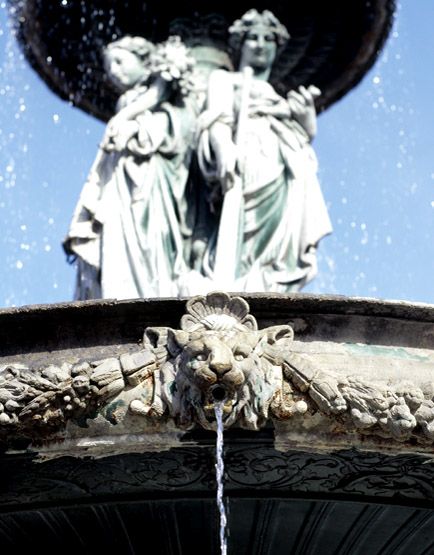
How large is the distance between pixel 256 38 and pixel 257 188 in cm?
133

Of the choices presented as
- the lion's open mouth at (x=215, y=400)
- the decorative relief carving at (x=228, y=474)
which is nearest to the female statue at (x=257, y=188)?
the decorative relief carving at (x=228, y=474)

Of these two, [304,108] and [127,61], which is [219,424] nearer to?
[304,108]

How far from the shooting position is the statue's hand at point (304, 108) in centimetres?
932

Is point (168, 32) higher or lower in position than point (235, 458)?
higher

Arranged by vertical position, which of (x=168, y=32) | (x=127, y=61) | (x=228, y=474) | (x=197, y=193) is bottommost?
(x=228, y=474)

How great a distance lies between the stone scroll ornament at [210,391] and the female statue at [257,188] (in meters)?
2.97

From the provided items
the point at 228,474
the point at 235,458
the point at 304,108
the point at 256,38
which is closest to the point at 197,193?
the point at 304,108

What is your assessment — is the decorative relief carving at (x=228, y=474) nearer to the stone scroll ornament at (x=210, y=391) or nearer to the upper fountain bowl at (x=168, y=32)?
the stone scroll ornament at (x=210, y=391)

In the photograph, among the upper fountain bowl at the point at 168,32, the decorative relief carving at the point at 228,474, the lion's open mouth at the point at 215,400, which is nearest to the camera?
the lion's open mouth at the point at 215,400

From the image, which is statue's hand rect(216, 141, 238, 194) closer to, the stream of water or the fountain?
the fountain

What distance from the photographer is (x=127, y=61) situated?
9.73 m

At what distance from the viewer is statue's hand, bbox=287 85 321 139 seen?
30.6ft

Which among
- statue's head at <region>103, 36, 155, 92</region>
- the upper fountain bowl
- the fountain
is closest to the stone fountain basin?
the fountain

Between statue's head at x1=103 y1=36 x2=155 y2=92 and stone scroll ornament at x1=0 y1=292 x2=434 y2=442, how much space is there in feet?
14.5
